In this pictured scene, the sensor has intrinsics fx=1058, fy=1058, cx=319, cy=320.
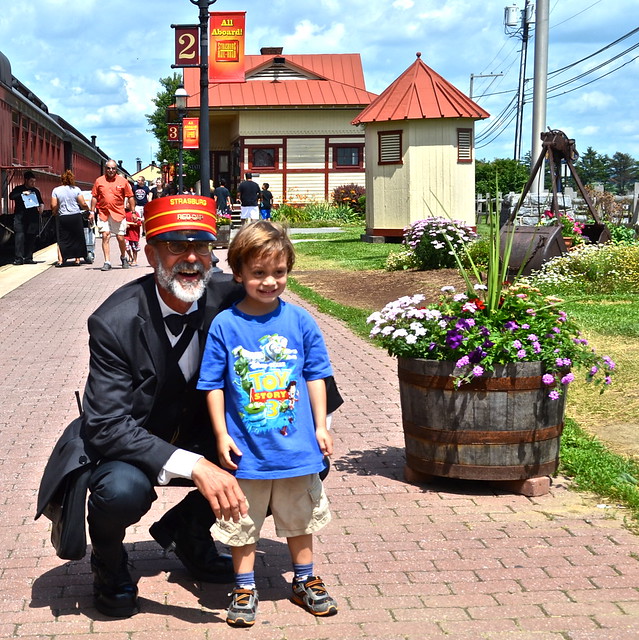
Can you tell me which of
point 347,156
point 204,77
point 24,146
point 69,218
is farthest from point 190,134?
point 347,156

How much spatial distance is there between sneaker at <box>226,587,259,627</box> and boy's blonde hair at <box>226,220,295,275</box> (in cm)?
127

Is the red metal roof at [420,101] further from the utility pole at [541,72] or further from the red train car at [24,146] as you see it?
the red train car at [24,146]

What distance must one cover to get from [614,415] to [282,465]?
423cm

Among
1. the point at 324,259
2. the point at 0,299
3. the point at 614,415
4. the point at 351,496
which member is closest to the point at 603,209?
the point at 324,259

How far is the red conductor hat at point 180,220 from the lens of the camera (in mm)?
4297

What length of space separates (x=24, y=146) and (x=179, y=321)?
810 inches

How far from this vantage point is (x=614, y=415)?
7633 millimetres

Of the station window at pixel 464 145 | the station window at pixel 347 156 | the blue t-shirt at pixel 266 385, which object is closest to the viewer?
the blue t-shirt at pixel 266 385

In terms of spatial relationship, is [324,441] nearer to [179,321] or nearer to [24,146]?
[179,321]

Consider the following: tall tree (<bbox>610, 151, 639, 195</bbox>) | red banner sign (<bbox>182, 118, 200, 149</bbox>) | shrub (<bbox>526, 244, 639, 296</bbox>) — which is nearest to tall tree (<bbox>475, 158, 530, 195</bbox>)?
red banner sign (<bbox>182, 118, 200, 149</bbox>)

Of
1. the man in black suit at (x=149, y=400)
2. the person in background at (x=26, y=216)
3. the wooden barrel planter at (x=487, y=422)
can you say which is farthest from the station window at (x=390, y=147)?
the man in black suit at (x=149, y=400)

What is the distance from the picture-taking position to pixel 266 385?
408cm

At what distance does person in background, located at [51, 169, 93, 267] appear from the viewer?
67.9ft

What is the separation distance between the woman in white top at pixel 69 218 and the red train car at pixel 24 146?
1.01 metres
